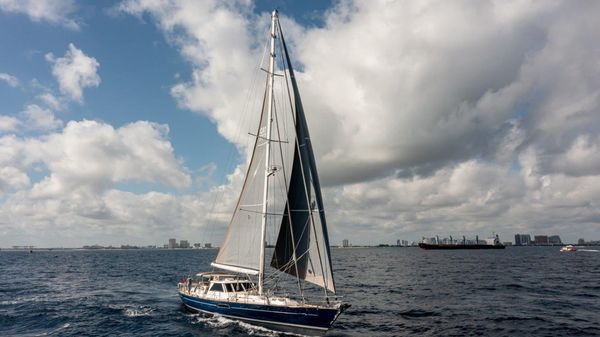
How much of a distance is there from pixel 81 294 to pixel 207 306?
77.6ft

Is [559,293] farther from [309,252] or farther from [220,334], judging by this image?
[220,334]

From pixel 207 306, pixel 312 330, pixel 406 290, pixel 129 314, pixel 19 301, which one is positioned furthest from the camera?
pixel 406 290

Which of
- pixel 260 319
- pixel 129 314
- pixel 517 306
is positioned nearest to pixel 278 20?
pixel 260 319

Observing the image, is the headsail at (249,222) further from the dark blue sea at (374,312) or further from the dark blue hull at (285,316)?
the dark blue sea at (374,312)

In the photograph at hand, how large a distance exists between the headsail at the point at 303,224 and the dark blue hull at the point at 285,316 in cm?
173

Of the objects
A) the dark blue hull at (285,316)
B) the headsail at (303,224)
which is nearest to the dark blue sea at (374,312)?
the dark blue hull at (285,316)

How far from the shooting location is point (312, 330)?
75.1ft

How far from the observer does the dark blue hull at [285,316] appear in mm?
22469

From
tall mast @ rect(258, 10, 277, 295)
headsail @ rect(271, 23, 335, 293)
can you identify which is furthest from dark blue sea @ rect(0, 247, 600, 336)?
headsail @ rect(271, 23, 335, 293)

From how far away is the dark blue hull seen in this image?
22.5m

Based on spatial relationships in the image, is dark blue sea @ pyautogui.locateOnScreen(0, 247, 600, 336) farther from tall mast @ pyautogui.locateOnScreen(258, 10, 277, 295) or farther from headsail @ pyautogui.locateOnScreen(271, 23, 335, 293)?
headsail @ pyautogui.locateOnScreen(271, 23, 335, 293)

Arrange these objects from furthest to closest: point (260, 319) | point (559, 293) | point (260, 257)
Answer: point (559, 293) < point (260, 257) < point (260, 319)

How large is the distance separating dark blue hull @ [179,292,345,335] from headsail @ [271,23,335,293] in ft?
5.68

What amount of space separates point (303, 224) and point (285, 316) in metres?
6.06
